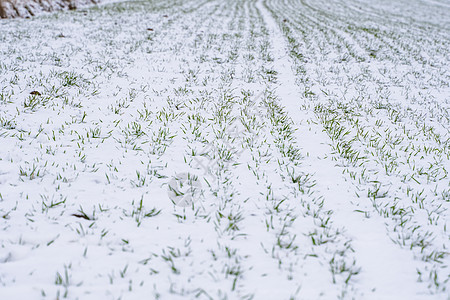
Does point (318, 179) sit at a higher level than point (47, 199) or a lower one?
lower

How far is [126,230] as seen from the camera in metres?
2.39

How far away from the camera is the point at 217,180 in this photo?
314 centimetres

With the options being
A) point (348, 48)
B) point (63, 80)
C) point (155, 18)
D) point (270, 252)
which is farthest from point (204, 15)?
point (270, 252)

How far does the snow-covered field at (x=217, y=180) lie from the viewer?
80.7 inches

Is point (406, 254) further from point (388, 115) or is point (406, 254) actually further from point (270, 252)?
point (388, 115)

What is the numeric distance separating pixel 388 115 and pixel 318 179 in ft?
9.07

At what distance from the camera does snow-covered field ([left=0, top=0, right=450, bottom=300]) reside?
80.7 inches

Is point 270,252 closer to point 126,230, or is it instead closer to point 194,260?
point 194,260

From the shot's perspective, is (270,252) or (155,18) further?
(155,18)

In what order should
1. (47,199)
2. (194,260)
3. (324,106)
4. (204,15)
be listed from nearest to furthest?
(194,260)
(47,199)
(324,106)
(204,15)

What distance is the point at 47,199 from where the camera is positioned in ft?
8.45

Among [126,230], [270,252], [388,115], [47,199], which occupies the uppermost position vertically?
[47,199]

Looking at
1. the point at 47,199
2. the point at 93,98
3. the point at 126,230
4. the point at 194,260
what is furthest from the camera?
the point at 93,98

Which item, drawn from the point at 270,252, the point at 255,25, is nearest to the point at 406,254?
the point at 270,252
